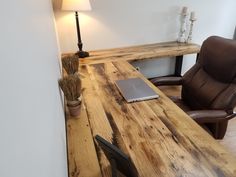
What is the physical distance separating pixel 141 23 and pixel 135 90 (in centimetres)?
162

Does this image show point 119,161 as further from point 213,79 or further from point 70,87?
point 213,79

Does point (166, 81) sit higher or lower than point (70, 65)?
lower

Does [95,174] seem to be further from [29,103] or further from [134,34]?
[134,34]

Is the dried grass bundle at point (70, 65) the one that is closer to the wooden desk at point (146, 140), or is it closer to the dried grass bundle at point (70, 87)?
the wooden desk at point (146, 140)

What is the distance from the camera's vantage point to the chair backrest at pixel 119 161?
64 centimetres

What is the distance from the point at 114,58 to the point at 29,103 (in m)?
1.89

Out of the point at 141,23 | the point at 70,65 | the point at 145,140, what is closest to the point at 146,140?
the point at 145,140

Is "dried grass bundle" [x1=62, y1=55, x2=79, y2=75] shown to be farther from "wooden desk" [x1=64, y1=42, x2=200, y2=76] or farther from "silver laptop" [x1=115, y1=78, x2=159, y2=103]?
"wooden desk" [x1=64, y1=42, x2=200, y2=76]

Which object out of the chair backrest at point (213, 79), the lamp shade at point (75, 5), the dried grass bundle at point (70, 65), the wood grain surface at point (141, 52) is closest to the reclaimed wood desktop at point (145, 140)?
the dried grass bundle at point (70, 65)

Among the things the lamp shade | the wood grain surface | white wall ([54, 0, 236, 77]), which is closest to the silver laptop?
the wood grain surface

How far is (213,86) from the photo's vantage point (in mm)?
1596

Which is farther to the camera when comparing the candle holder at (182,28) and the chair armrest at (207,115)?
the candle holder at (182,28)

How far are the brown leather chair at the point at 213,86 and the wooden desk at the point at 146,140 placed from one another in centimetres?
35

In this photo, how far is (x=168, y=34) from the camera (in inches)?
112
